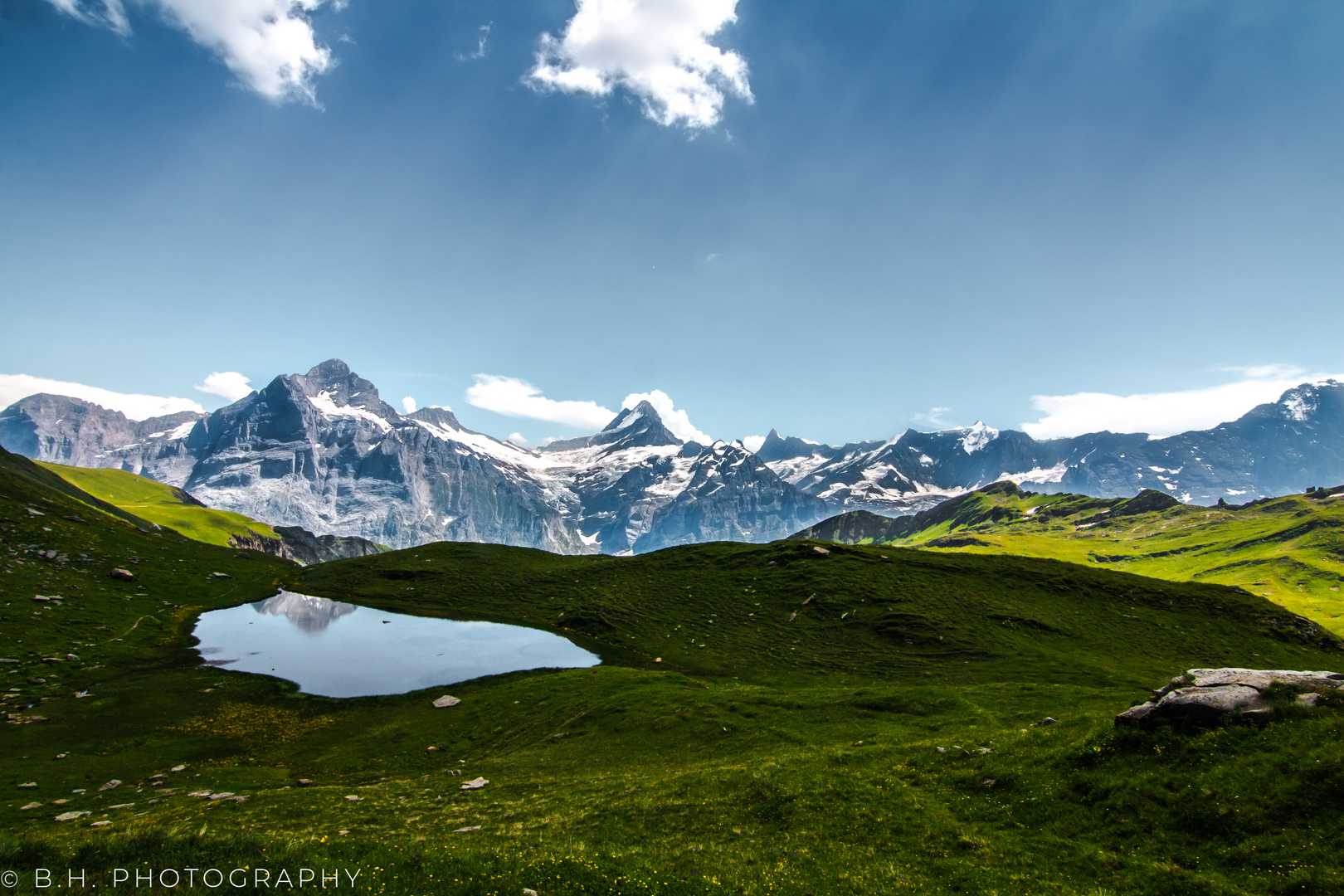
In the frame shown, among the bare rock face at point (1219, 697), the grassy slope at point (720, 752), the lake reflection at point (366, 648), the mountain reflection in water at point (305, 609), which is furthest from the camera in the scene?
the mountain reflection in water at point (305, 609)

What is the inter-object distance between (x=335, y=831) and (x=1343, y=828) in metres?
35.1

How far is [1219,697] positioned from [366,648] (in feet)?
283

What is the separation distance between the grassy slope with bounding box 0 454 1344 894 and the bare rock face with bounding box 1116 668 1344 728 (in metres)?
1.16

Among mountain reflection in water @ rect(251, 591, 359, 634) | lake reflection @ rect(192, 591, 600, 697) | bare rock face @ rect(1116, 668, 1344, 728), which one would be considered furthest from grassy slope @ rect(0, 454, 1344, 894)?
mountain reflection in water @ rect(251, 591, 359, 634)

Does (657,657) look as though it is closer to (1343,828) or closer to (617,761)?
(617,761)

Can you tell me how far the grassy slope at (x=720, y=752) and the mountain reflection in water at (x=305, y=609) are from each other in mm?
9001

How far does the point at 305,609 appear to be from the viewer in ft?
338

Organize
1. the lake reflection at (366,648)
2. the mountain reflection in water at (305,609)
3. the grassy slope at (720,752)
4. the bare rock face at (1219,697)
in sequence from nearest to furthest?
the grassy slope at (720,752) → the bare rock face at (1219,697) → the lake reflection at (366,648) → the mountain reflection in water at (305,609)

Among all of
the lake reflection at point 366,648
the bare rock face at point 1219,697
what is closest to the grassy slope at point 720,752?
the bare rock face at point 1219,697

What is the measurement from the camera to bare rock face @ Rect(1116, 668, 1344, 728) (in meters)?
21.7

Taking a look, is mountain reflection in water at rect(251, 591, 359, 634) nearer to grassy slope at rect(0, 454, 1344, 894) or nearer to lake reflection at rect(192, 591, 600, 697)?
lake reflection at rect(192, 591, 600, 697)

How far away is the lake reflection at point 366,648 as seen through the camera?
6312 centimetres

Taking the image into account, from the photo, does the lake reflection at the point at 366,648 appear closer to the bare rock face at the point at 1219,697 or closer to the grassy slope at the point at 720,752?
the grassy slope at the point at 720,752

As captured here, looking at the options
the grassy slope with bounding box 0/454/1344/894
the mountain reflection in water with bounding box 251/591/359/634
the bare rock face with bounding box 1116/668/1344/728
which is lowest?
the mountain reflection in water with bounding box 251/591/359/634
